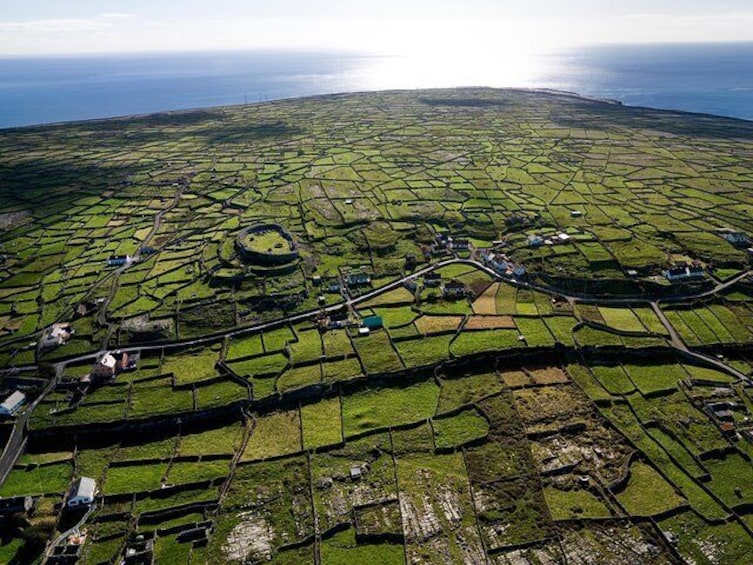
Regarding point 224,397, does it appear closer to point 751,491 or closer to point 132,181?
point 751,491

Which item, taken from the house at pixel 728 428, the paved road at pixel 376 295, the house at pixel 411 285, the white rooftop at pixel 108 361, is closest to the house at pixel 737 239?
the paved road at pixel 376 295

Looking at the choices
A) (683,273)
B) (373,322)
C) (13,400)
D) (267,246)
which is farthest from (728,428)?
(13,400)

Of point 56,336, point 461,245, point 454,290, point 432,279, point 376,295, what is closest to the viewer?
point 56,336

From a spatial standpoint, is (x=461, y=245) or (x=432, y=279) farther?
(x=461, y=245)

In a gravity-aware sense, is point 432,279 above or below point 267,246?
below

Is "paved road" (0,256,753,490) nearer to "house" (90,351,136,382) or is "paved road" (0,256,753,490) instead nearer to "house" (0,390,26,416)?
"house" (0,390,26,416)

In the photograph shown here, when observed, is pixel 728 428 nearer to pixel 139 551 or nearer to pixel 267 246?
pixel 139 551

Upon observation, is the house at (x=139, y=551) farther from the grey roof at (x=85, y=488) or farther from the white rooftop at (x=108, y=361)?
the white rooftop at (x=108, y=361)
